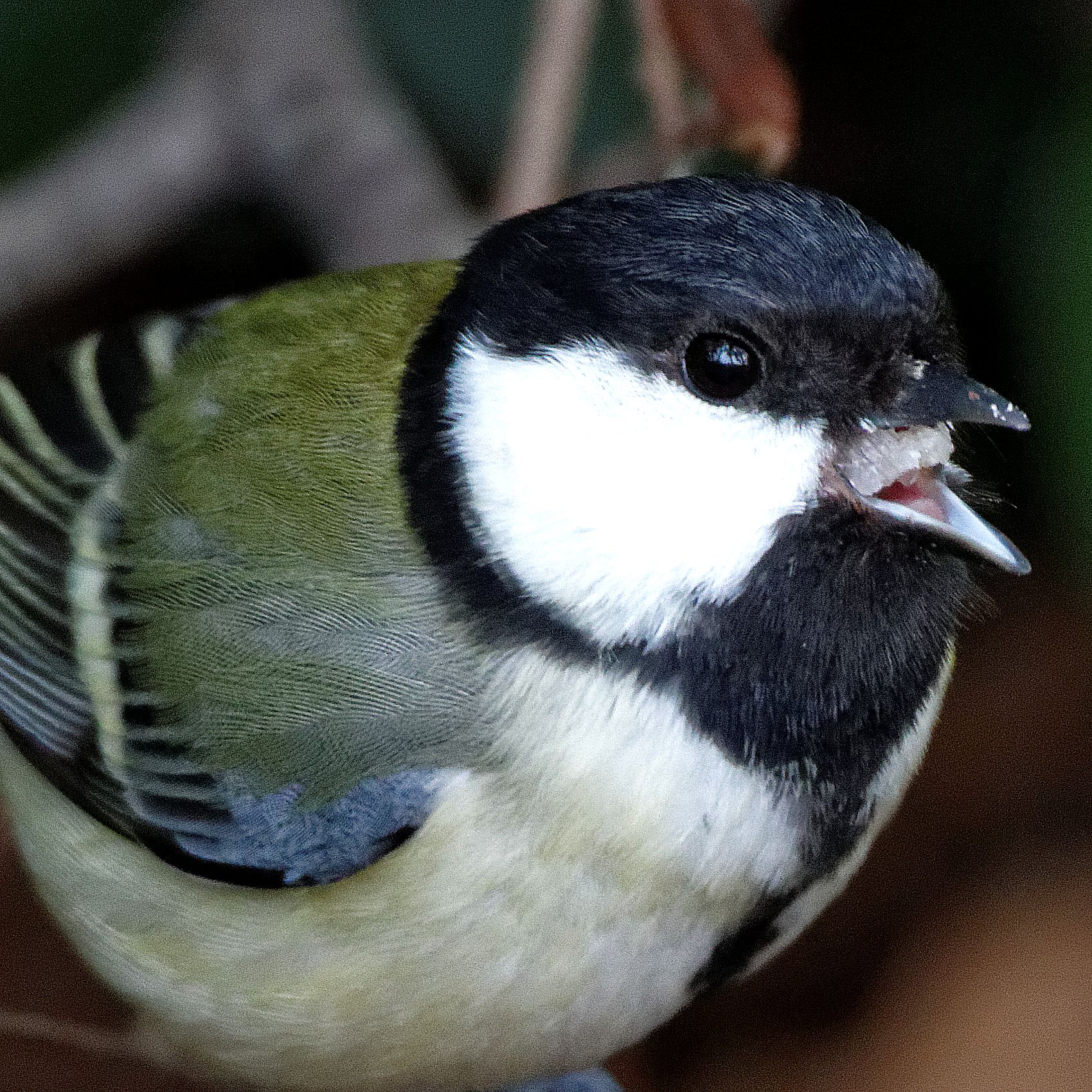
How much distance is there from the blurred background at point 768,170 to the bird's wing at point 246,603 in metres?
0.28

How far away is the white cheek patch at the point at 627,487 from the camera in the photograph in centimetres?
89

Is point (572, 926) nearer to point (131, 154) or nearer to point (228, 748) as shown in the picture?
point (228, 748)

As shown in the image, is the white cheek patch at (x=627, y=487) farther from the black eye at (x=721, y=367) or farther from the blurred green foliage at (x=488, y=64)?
the blurred green foliage at (x=488, y=64)

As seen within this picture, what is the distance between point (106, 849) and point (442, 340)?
0.47 metres

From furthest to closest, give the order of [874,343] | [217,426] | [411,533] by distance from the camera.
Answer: [217,426] < [411,533] < [874,343]

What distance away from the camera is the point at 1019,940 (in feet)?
5.10

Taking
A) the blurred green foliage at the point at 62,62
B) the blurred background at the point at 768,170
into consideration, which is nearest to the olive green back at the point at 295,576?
the blurred background at the point at 768,170

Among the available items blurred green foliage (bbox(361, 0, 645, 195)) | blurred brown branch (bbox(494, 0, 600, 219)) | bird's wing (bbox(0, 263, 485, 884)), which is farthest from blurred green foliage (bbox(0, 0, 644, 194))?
bird's wing (bbox(0, 263, 485, 884))

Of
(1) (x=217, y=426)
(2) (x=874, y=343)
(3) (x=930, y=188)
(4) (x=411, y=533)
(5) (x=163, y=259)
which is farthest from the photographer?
(5) (x=163, y=259)

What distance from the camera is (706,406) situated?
2.93 ft

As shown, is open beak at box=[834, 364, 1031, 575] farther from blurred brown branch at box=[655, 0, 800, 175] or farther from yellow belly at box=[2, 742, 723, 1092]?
blurred brown branch at box=[655, 0, 800, 175]

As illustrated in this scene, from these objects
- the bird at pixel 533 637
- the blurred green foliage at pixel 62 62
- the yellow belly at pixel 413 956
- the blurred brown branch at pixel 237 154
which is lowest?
the yellow belly at pixel 413 956

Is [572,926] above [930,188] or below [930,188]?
below

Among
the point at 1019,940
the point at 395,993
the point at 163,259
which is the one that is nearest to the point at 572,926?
the point at 395,993
